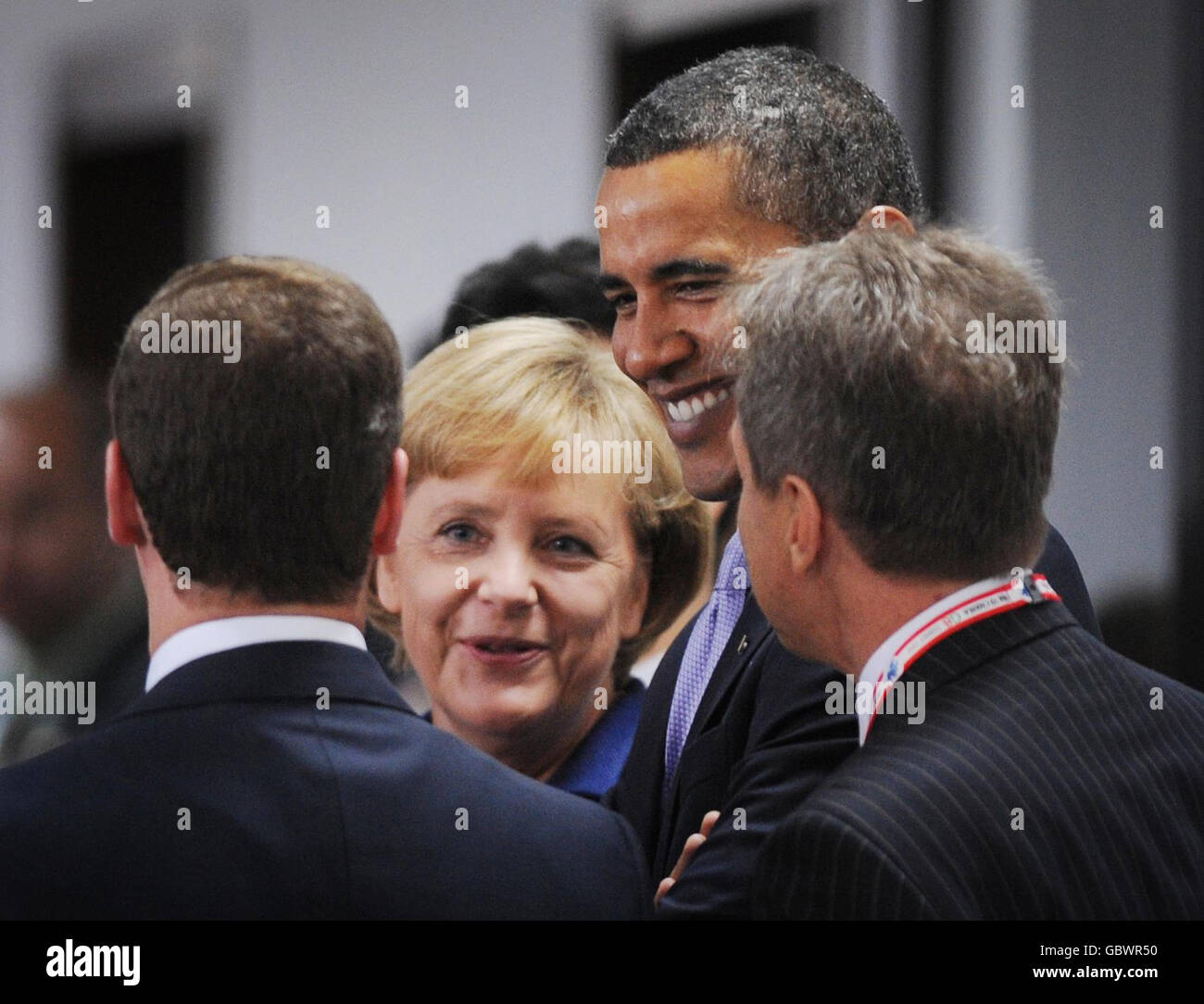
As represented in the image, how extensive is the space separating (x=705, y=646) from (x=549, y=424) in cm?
42

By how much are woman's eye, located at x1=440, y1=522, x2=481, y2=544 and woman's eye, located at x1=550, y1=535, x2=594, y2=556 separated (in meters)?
0.12

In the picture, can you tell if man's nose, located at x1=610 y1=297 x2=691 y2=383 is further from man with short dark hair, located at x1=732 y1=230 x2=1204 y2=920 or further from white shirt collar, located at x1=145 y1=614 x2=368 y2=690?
white shirt collar, located at x1=145 y1=614 x2=368 y2=690

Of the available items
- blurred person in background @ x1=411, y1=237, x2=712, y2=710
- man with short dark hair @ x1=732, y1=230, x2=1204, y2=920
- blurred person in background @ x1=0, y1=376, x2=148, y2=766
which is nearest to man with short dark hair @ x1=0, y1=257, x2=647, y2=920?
man with short dark hair @ x1=732, y1=230, x2=1204, y2=920

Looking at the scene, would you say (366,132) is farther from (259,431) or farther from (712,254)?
(259,431)

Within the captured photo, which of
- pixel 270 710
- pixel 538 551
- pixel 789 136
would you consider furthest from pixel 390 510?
pixel 789 136

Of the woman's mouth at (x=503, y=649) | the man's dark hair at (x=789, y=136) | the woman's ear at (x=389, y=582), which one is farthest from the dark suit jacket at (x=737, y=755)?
the man's dark hair at (x=789, y=136)

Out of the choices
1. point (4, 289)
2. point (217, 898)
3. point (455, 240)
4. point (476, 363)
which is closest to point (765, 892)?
point (217, 898)

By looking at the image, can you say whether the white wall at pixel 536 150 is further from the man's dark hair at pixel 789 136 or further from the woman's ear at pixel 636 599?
the woman's ear at pixel 636 599

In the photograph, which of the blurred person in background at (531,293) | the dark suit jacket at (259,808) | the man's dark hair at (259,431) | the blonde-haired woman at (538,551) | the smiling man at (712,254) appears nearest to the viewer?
the dark suit jacket at (259,808)

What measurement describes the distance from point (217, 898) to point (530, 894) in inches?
14.1

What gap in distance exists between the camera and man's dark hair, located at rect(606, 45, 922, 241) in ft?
7.26

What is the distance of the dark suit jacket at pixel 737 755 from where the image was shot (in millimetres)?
1907

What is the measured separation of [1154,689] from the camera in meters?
1.81

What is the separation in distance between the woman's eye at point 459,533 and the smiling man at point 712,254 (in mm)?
341
